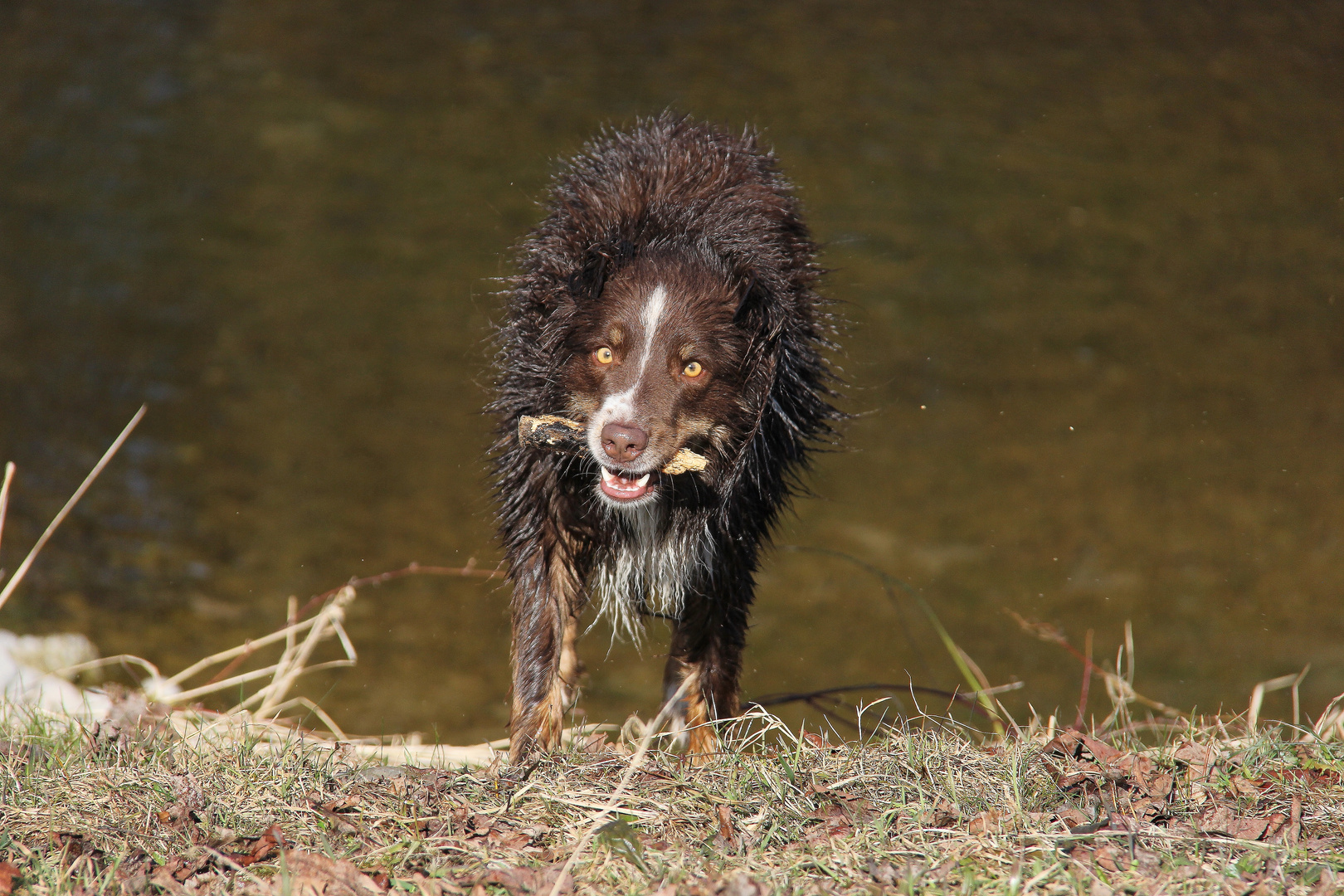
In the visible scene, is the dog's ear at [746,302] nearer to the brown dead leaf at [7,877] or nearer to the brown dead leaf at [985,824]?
the brown dead leaf at [985,824]

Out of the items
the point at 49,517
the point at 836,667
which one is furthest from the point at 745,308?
the point at 49,517

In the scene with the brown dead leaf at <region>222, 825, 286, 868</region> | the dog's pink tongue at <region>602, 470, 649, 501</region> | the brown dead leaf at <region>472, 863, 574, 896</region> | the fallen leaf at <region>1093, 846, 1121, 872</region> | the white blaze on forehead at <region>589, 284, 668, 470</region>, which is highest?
the white blaze on forehead at <region>589, 284, 668, 470</region>

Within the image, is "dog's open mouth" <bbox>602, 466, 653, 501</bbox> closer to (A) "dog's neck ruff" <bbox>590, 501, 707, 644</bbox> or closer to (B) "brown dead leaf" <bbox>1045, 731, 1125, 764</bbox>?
(A) "dog's neck ruff" <bbox>590, 501, 707, 644</bbox>

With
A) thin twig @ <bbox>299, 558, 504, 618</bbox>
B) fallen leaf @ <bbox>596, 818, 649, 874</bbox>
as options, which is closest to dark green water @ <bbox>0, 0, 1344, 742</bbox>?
thin twig @ <bbox>299, 558, 504, 618</bbox>

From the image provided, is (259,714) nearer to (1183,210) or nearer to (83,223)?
(83,223)

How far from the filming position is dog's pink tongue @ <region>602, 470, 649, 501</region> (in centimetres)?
351

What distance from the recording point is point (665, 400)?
349 cm

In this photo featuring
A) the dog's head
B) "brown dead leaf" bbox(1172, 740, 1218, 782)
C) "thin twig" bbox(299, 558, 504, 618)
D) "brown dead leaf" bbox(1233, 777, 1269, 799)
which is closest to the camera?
"brown dead leaf" bbox(1233, 777, 1269, 799)

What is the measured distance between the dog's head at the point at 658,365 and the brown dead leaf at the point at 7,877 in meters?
1.77

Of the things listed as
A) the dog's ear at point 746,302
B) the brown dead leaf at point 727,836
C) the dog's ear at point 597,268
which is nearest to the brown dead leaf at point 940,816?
the brown dead leaf at point 727,836

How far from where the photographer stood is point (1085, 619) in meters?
7.24

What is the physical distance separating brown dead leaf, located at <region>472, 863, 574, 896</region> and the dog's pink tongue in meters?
1.29

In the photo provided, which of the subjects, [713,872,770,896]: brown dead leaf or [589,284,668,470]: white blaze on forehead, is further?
[589,284,668,470]: white blaze on forehead

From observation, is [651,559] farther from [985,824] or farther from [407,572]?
[407,572]
